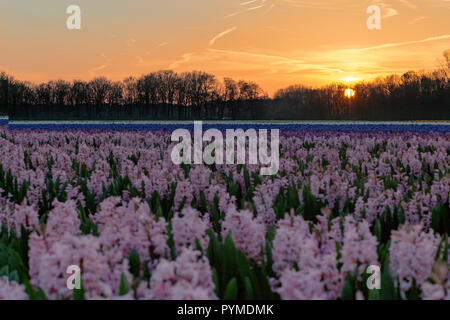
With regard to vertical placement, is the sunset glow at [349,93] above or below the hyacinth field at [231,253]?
above

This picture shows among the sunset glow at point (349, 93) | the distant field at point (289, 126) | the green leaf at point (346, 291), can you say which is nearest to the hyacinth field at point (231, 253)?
the green leaf at point (346, 291)

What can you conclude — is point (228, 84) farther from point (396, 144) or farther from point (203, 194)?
point (203, 194)

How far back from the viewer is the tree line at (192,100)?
8269 centimetres

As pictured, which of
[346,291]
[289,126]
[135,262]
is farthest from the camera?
[289,126]

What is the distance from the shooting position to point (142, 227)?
279 cm

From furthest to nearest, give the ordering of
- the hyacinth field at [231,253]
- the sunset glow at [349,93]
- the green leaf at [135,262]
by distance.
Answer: the sunset glow at [349,93] → the green leaf at [135,262] → the hyacinth field at [231,253]

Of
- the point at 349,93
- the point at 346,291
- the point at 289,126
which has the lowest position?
the point at 346,291

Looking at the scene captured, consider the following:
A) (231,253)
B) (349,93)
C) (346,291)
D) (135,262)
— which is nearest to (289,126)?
(231,253)

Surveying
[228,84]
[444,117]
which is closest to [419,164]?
[444,117]

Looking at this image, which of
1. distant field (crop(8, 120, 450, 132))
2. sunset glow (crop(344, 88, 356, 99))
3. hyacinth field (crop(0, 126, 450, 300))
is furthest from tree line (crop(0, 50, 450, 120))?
hyacinth field (crop(0, 126, 450, 300))

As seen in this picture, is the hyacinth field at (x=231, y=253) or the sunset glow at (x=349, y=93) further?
the sunset glow at (x=349, y=93)

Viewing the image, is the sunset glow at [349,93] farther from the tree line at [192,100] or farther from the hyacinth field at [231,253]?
the hyacinth field at [231,253]

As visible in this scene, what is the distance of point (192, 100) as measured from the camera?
8625 centimetres

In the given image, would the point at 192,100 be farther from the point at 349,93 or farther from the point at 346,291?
the point at 346,291
